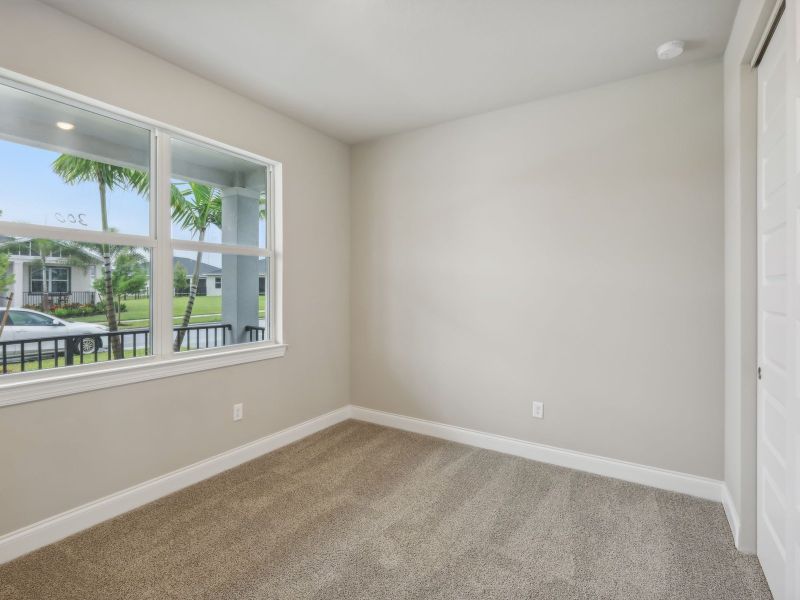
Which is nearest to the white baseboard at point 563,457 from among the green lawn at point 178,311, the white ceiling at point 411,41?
the green lawn at point 178,311

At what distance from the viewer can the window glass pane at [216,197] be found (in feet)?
8.79

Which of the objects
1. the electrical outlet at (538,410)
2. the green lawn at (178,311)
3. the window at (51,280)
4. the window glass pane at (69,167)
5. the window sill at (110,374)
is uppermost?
the window glass pane at (69,167)

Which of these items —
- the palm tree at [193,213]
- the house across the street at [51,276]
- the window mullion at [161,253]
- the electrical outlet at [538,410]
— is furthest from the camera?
the electrical outlet at [538,410]

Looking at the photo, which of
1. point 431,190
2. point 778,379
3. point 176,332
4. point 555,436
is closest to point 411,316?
point 431,190

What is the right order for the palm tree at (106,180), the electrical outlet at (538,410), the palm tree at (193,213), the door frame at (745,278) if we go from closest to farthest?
the door frame at (745,278), the palm tree at (106,180), the palm tree at (193,213), the electrical outlet at (538,410)

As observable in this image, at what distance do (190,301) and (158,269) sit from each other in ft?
1.00

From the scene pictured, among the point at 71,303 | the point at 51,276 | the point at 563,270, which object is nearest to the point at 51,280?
the point at 51,276

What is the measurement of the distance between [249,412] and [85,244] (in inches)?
58.4

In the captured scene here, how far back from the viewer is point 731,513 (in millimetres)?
2160

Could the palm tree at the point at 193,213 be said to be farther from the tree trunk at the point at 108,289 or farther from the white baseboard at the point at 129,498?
the white baseboard at the point at 129,498

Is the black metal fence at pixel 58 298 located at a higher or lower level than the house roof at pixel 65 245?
lower

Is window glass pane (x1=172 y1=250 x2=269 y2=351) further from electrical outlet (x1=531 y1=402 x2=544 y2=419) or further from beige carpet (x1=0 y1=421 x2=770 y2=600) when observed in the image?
electrical outlet (x1=531 y1=402 x2=544 y2=419)

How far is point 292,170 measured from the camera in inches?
130

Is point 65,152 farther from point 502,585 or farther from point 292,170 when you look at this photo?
point 502,585
